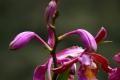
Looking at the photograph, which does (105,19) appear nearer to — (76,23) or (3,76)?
(76,23)

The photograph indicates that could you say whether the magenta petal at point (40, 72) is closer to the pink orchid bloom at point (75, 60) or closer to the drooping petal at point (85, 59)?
the pink orchid bloom at point (75, 60)

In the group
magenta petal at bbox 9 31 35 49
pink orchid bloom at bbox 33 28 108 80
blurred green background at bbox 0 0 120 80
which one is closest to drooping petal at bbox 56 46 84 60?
pink orchid bloom at bbox 33 28 108 80

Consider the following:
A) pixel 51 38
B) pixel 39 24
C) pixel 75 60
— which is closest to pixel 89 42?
pixel 75 60

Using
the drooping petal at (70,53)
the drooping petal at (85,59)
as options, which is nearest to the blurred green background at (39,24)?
the drooping petal at (70,53)

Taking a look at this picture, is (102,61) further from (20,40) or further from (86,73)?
(20,40)

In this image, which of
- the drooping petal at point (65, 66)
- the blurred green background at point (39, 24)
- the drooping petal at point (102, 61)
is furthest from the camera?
the blurred green background at point (39, 24)

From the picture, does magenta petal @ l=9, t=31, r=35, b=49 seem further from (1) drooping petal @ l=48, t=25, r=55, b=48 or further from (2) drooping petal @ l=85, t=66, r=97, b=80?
(2) drooping petal @ l=85, t=66, r=97, b=80

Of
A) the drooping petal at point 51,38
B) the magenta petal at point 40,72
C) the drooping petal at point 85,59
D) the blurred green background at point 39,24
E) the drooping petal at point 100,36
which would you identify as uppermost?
the drooping petal at point 51,38

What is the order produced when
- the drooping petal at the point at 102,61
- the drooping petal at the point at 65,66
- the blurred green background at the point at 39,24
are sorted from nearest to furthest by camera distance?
1. the drooping petal at the point at 65,66
2. the drooping petal at the point at 102,61
3. the blurred green background at the point at 39,24

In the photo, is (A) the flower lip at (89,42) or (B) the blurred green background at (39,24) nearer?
(A) the flower lip at (89,42)
